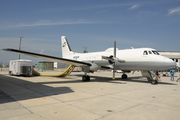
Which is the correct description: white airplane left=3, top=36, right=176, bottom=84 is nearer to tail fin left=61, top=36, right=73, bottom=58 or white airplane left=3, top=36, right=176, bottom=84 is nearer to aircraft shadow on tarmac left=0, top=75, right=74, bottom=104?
aircraft shadow on tarmac left=0, top=75, right=74, bottom=104

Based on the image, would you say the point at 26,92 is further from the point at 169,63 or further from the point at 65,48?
the point at 65,48

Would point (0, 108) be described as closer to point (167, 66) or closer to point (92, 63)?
point (92, 63)

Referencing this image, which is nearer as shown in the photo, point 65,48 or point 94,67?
point 94,67

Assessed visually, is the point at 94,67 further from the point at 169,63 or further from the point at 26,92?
the point at 26,92

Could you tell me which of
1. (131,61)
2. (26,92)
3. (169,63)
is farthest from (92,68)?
(26,92)

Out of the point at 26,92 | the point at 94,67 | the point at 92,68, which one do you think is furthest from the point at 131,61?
the point at 26,92

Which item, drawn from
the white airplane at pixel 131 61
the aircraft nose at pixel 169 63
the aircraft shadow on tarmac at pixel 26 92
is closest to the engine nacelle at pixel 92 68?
the white airplane at pixel 131 61

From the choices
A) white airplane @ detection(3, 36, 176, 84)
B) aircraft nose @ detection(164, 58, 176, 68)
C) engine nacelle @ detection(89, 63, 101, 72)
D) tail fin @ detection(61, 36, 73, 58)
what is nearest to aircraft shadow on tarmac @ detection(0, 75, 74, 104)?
white airplane @ detection(3, 36, 176, 84)

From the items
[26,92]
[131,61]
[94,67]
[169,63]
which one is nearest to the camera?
[26,92]

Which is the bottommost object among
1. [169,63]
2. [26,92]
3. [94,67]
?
[26,92]

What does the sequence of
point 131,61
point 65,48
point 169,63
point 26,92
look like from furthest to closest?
point 65,48, point 131,61, point 169,63, point 26,92

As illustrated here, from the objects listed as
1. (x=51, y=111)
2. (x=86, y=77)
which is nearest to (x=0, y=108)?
(x=51, y=111)

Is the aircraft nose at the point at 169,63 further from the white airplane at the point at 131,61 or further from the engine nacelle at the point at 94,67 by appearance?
the engine nacelle at the point at 94,67

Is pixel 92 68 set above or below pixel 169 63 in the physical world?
below
